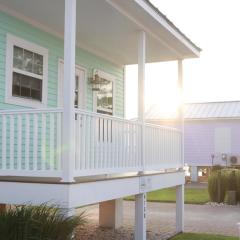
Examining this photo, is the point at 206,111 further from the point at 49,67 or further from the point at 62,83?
the point at 49,67

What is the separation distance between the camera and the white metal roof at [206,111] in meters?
36.1

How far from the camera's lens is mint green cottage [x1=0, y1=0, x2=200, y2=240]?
749 cm

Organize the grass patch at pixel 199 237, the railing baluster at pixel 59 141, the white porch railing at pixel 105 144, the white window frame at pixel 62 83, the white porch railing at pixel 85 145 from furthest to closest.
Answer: the grass patch at pixel 199 237
the white window frame at pixel 62 83
the white porch railing at pixel 105 144
the white porch railing at pixel 85 145
the railing baluster at pixel 59 141

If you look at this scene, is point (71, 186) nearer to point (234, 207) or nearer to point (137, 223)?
point (137, 223)

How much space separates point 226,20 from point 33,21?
975 centimetres

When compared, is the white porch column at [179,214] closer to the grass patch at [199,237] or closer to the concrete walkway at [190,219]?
the concrete walkway at [190,219]

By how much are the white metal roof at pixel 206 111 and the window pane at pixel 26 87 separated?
26.0m

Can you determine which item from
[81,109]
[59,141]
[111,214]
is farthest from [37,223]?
[111,214]

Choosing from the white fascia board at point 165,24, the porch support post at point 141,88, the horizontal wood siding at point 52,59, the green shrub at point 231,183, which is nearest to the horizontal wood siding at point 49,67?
the horizontal wood siding at point 52,59

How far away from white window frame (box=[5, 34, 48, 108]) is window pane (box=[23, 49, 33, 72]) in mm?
90

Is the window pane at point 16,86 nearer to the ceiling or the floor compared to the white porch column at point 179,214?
nearer to the ceiling

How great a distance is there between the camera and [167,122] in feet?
121

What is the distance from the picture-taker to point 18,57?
1037 cm

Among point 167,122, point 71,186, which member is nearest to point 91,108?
point 71,186
